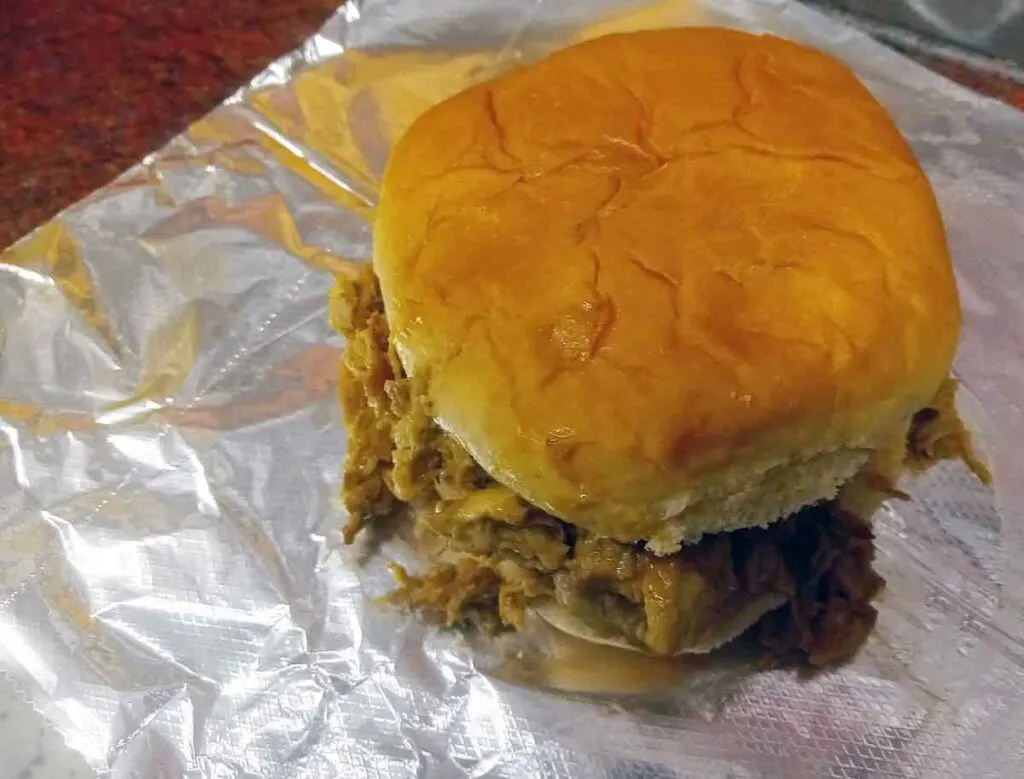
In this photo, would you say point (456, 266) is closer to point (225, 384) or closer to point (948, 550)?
point (225, 384)

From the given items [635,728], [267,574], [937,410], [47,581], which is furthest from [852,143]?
[47,581]

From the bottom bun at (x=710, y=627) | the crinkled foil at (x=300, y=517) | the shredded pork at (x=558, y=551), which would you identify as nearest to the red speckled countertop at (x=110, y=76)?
the crinkled foil at (x=300, y=517)

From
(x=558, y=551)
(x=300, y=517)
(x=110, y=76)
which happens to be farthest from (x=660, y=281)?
(x=110, y=76)

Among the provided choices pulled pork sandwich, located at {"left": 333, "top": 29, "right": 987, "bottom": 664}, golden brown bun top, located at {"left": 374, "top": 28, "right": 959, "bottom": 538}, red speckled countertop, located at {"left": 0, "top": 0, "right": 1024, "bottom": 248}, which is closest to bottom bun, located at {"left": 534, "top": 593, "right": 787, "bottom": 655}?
pulled pork sandwich, located at {"left": 333, "top": 29, "right": 987, "bottom": 664}

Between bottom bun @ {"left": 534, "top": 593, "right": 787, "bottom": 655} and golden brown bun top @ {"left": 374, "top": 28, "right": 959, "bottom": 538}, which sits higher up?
golden brown bun top @ {"left": 374, "top": 28, "right": 959, "bottom": 538}

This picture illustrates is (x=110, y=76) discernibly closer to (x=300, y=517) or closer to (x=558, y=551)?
(x=300, y=517)

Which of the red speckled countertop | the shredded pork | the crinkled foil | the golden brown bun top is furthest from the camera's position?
the red speckled countertop

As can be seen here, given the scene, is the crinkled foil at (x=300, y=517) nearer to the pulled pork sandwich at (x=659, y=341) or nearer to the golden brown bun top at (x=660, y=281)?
the pulled pork sandwich at (x=659, y=341)

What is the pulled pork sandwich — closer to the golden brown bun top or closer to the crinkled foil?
the golden brown bun top
